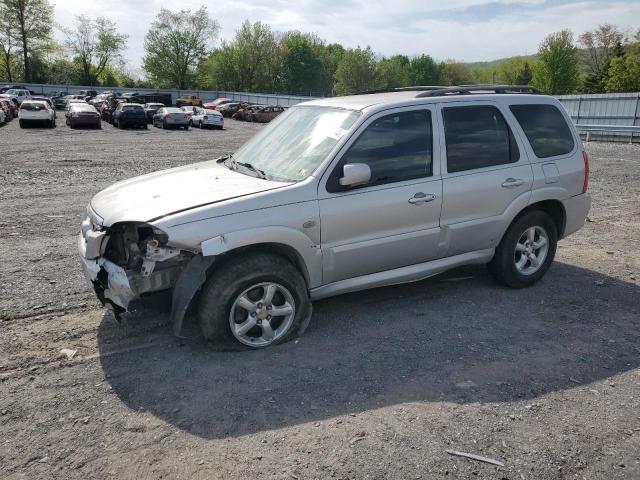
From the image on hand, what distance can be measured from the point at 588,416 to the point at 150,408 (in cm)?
280

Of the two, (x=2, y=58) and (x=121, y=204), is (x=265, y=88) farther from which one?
(x=121, y=204)

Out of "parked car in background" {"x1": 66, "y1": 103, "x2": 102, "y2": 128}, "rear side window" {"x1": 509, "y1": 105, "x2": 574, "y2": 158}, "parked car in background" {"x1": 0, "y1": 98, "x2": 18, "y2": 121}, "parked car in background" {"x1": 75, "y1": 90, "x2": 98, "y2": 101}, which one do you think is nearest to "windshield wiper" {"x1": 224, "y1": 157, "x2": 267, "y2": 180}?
"rear side window" {"x1": 509, "y1": 105, "x2": 574, "y2": 158}

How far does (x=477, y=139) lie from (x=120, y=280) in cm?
338

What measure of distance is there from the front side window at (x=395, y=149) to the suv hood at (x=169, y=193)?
0.73 metres

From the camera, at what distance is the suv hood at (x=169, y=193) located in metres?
3.94

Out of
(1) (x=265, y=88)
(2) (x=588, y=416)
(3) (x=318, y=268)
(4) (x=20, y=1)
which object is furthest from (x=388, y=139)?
(1) (x=265, y=88)

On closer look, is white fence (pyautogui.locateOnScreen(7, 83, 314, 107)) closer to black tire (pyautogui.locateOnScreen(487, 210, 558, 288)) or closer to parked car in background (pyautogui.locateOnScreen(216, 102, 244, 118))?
parked car in background (pyautogui.locateOnScreen(216, 102, 244, 118))

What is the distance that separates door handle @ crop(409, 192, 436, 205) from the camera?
4582 mm

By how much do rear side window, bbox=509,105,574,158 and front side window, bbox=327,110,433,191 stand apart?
1.22 meters

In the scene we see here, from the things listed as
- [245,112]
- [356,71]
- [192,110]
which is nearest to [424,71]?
[356,71]

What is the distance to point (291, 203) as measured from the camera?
409cm

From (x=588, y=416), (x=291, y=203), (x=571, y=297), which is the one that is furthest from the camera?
(x=571, y=297)

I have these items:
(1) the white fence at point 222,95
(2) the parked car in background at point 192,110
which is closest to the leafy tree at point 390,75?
(1) the white fence at point 222,95

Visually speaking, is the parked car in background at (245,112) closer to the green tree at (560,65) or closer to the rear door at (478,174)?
the rear door at (478,174)
